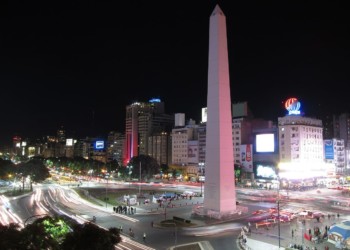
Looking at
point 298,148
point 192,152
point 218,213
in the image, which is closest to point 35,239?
point 218,213

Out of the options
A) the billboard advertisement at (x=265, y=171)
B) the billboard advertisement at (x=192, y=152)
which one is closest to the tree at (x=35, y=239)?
the billboard advertisement at (x=265, y=171)

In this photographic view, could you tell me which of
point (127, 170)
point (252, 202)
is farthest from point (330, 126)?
point (252, 202)

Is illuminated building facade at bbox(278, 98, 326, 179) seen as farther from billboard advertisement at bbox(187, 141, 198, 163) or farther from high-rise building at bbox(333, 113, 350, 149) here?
high-rise building at bbox(333, 113, 350, 149)

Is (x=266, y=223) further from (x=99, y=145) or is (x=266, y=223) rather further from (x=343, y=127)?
(x=99, y=145)

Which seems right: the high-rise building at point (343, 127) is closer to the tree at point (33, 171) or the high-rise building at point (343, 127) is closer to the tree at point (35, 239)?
the tree at point (33, 171)

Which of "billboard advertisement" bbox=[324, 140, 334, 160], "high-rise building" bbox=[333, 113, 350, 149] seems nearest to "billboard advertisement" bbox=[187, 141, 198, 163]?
"billboard advertisement" bbox=[324, 140, 334, 160]

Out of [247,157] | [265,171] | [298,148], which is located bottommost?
[265,171]

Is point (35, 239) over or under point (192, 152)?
under
